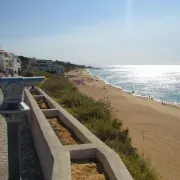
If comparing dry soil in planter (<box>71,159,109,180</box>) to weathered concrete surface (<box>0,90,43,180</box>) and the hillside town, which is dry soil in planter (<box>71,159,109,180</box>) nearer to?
weathered concrete surface (<box>0,90,43,180</box>)

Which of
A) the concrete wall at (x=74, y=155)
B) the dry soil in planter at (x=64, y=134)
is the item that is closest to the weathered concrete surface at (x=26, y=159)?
the concrete wall at (x=74, y=155)

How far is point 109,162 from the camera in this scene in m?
3.52

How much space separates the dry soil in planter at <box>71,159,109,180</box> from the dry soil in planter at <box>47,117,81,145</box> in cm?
108

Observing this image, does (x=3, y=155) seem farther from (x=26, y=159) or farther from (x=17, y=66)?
(x=17, y=66)

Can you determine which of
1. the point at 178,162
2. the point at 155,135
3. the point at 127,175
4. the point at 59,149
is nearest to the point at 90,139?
the point at 59,149

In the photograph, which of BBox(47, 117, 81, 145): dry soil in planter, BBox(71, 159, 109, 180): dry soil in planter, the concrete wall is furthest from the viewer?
BBox(47, 117, 81, 145): dry soil in planter

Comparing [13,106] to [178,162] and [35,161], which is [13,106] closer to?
[35,161]

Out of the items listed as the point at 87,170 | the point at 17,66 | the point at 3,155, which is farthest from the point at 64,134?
the point at 17,66

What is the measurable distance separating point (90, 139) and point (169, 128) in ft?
47.8

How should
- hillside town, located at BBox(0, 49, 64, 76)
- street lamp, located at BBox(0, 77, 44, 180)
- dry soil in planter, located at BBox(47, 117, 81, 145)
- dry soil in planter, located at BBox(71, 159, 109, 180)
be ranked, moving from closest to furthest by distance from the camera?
1. street lamp, located at BBox(0, 77, 44, 180)
2. dry soil in planter, located at BBox(71, 159, 109, 180)
3. dry soil in planter, located at BBox(47, 117, 81, 145)
4. hillside town, located at BBox(0, 49, 64, 76)

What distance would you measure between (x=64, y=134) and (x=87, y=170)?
196cm

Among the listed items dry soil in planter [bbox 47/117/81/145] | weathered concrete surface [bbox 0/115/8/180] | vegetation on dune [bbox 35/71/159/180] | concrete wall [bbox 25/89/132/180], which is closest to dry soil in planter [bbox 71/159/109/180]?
concrete wall [bbox 25/89/132/180]

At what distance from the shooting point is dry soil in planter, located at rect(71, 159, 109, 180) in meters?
3.49

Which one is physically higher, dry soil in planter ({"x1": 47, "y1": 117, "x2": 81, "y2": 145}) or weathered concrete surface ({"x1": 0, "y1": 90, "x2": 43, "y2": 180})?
dry soil in planter ({"x1": 47, "y1": 117, "x2": 81, "y2": 145})
